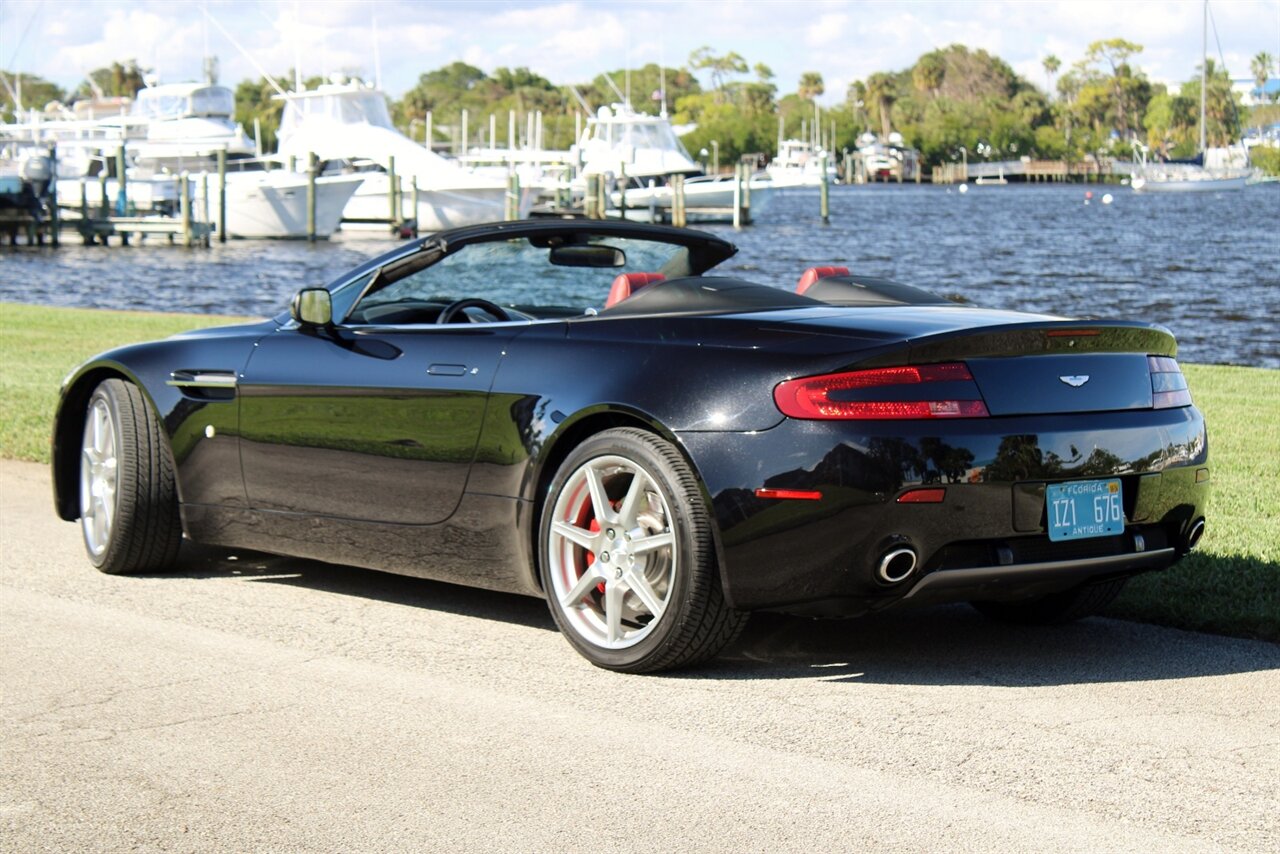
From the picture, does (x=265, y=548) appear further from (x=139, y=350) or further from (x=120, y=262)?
(x=120, y=262)

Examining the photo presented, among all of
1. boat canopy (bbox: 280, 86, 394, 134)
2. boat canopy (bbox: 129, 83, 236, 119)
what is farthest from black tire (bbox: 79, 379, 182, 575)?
boat canopy (bbox: 129, 83, 236, 119)

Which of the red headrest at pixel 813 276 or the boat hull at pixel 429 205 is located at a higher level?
the boat hull at pixel 429 205

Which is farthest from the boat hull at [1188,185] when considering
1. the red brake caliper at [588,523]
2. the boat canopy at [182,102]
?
the red brake caliper at [588,523]

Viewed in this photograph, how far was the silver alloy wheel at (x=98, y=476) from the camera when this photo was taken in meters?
6.75

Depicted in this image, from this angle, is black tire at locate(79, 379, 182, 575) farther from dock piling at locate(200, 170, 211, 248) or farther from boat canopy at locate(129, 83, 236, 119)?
boat canopy at locate(129, 83, 236, 119)

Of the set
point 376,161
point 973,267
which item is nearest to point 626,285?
point 973,267

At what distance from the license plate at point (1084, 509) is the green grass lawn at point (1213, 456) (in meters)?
0.98

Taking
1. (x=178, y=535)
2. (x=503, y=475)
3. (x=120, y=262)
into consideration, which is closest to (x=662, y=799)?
(x=503, y=475)

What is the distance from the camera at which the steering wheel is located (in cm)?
611

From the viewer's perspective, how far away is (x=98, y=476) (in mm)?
6852

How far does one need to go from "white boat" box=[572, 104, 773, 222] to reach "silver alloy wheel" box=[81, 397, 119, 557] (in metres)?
69.4

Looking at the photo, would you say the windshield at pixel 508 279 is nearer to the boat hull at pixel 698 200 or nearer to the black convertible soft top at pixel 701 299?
the black convertible soft top at pixel 701 299

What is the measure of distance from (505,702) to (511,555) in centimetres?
73

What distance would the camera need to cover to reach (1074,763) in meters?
4.21
